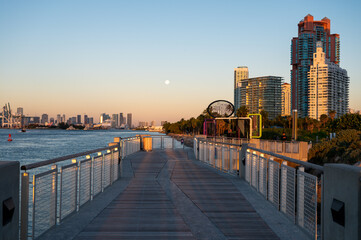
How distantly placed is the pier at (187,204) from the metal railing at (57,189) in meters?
0.01

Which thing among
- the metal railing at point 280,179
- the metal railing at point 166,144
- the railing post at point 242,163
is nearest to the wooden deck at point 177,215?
the metal railing at point 280,179

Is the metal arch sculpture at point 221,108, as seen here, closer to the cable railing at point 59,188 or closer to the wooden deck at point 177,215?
the wooden deck at point 177,215

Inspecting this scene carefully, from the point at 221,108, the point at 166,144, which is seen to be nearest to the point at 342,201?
the point at 221,108

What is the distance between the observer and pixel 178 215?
632cm

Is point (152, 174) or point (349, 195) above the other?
point (349, 195)

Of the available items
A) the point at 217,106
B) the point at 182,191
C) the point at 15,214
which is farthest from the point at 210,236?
the point at 217,106

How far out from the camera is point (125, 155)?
18750 millimetres

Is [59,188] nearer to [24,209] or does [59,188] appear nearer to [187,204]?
[24,209]

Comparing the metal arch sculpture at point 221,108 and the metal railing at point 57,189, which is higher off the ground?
the metal arch sculpture at point 221,108

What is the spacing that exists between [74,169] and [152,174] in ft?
19.4

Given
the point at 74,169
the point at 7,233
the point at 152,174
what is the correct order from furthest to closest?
the point at 152,174 → the point at 74,169 → the point at 7,233

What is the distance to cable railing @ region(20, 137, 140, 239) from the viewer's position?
457cm

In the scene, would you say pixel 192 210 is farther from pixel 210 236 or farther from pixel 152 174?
pixel 152 174

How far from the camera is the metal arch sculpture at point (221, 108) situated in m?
32.5
